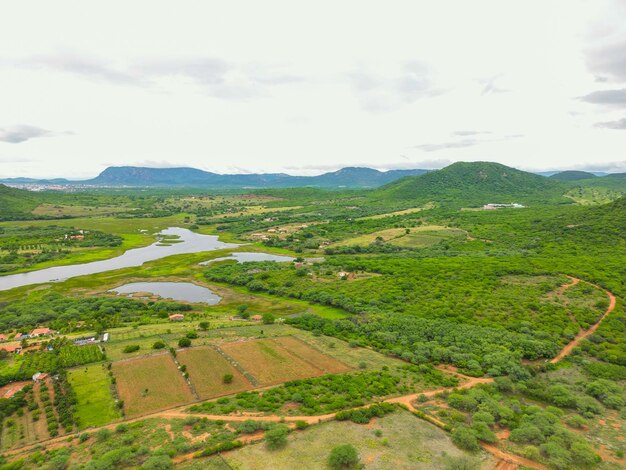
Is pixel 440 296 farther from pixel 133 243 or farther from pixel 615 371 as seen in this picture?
pixel 133 243

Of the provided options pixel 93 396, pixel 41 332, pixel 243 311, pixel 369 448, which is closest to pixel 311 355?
pixel 369 448

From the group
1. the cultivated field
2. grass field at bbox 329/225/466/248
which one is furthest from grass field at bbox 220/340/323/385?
grass field at bbox 329/225/466/248

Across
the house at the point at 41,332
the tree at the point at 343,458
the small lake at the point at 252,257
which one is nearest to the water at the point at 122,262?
the small lake at the point at 252,257

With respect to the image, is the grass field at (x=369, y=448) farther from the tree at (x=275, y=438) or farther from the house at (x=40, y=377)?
the house at (x=40, y=377)

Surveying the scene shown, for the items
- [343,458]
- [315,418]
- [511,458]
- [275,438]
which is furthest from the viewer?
[315,418]

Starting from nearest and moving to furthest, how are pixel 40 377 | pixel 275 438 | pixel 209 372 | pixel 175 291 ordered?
pixel 275 438 < pixel 40 377 < pixel 209 372 < pixel 175 291

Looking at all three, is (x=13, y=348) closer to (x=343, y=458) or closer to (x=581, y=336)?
(x=343, y=458)
